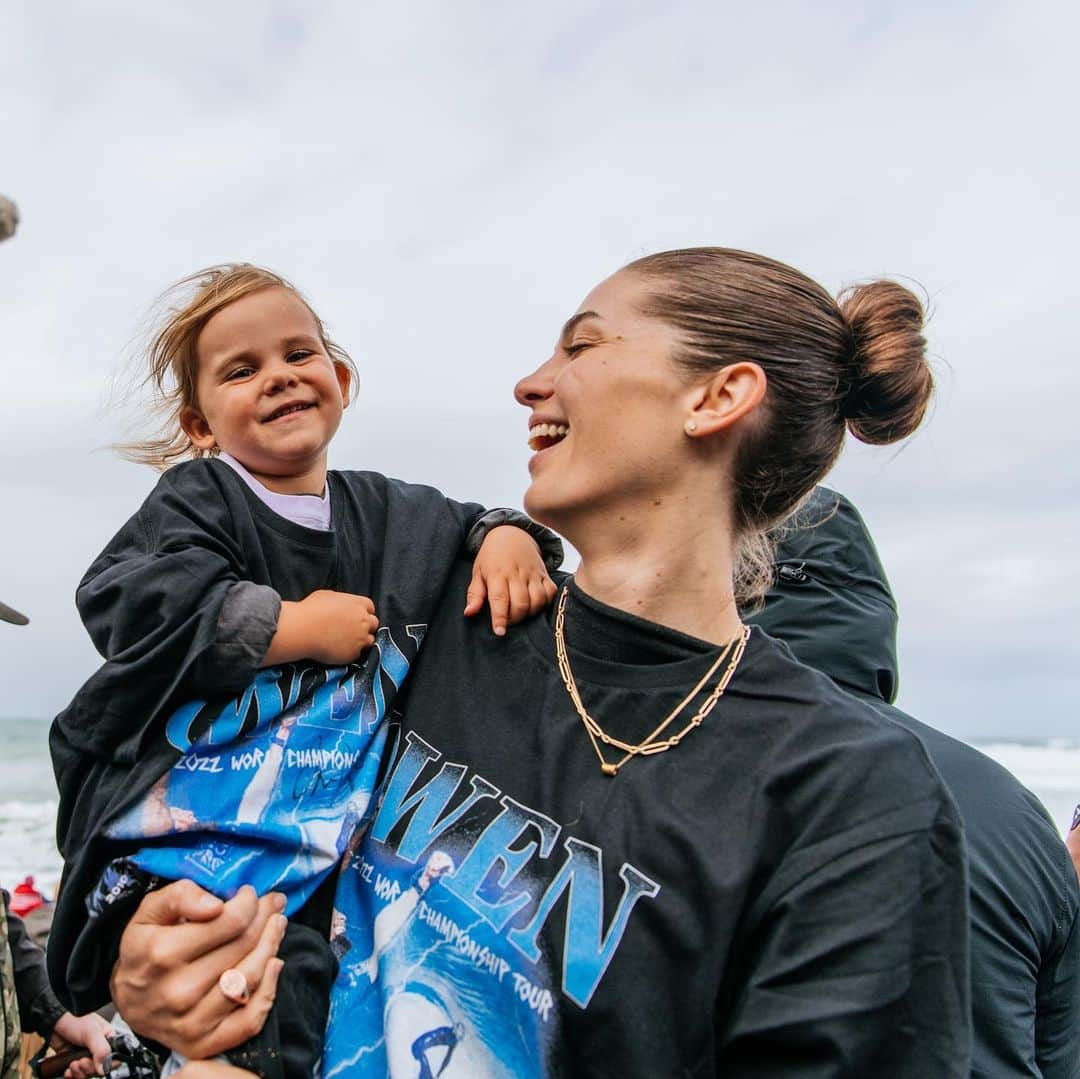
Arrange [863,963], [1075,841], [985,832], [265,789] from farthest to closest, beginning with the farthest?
1. [1075,841]
2. [985,832]
3. [265,789]
4. [863,963]

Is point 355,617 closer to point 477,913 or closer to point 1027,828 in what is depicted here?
point 477,913

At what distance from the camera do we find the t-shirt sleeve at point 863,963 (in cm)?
132

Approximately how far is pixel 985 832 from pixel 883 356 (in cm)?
102

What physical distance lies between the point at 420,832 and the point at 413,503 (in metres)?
0.73

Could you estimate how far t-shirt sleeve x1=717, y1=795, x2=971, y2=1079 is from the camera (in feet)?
4.33

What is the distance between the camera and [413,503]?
84.7 inches

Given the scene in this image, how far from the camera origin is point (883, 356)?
7.05ft

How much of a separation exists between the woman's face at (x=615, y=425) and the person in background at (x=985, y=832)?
739 millimetres

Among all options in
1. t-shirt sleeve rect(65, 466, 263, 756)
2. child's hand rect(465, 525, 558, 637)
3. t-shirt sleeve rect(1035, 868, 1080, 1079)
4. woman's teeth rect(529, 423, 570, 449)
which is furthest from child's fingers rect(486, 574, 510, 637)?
t-shirt sleeve rect(1035, 868, 1080, 1079)

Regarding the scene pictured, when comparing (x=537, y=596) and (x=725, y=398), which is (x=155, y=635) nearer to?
(x=537, y=596)

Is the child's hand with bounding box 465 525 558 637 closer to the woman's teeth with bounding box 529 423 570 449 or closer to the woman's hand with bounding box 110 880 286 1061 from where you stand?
the woman's teeth with bounding box 529 423 570 449

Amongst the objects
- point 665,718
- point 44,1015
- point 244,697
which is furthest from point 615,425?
point 44,1015

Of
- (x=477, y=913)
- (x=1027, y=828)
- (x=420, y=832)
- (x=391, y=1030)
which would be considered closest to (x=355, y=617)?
(x=420, y=832)

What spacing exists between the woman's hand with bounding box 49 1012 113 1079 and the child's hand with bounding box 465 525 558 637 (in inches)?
108
